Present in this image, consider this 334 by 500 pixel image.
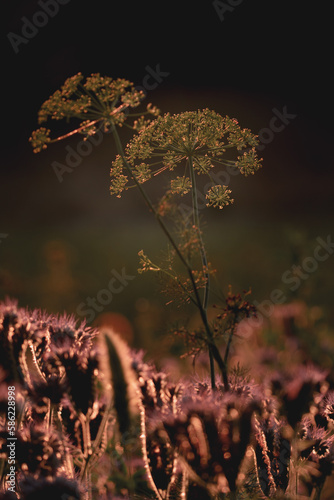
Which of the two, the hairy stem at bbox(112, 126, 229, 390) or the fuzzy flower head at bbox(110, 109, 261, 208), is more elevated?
the fuzzy flower head at bbox(110, 109, 261, 208)

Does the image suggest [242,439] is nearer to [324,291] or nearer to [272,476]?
[272,476]

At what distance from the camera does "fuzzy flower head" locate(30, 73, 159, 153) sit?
0.75 metres

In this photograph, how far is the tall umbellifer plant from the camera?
29.2 inches

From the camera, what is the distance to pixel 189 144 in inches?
36.0

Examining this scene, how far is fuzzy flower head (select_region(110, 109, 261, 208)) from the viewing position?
0.90 meters

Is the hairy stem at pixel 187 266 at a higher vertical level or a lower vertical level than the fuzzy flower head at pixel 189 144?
lower

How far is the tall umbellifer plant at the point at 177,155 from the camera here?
2.43ft

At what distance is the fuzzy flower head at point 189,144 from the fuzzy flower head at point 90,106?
0.40 feet

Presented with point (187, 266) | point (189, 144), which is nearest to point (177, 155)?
point (189, 144)

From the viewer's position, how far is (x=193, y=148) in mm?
920

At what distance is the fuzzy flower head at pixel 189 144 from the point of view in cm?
90

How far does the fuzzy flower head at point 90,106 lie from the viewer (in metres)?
0.75

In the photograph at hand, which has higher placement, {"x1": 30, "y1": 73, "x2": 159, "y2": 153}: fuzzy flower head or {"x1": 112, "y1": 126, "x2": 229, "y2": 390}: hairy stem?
{"x1": 30, "y1": 73, "x2": 159, "y2": 153}: fuzzy flower head

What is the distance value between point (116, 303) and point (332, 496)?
71.3 inches
